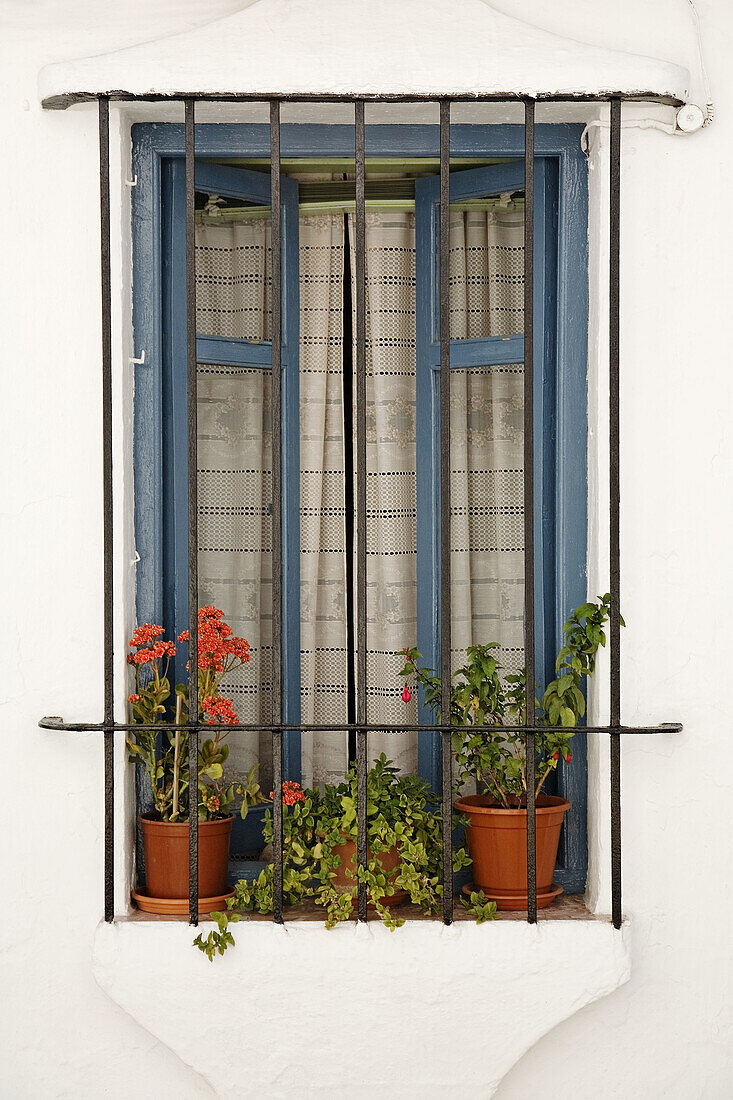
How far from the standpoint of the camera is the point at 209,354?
2.62 meters

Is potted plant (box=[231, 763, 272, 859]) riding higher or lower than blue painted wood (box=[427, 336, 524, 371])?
lower

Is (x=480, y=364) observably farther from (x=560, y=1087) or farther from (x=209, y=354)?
(x=560, y=1087)

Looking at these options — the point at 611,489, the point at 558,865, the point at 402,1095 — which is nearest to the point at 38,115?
the point at 611,489

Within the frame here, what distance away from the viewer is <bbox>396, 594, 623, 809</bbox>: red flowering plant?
91.4 inches

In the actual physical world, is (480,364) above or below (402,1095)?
above

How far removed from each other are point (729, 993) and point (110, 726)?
150 cm

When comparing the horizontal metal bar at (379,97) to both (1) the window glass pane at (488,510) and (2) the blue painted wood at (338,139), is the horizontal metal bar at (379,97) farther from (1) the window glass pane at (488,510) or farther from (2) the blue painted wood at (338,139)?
(1) the window glass pane at (488,510)

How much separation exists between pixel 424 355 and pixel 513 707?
907 mm

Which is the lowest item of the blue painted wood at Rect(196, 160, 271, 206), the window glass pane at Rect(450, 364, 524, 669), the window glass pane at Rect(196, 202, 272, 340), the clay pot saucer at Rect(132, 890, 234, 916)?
the clay pot saucer at Rect(132, 890, 234, 916)

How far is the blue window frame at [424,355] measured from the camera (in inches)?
98.4

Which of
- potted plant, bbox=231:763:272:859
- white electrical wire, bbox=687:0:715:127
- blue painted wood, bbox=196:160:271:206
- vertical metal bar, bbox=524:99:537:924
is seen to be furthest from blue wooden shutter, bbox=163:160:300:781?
white electrical wire, bbox=687:0:715:127

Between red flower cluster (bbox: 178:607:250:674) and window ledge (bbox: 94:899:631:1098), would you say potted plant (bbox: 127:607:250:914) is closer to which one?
red flower cluster (bbox: 178:607:250:674)

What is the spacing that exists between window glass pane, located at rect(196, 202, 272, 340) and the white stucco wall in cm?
35

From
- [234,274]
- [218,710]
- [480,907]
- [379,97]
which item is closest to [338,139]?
[379,97]
